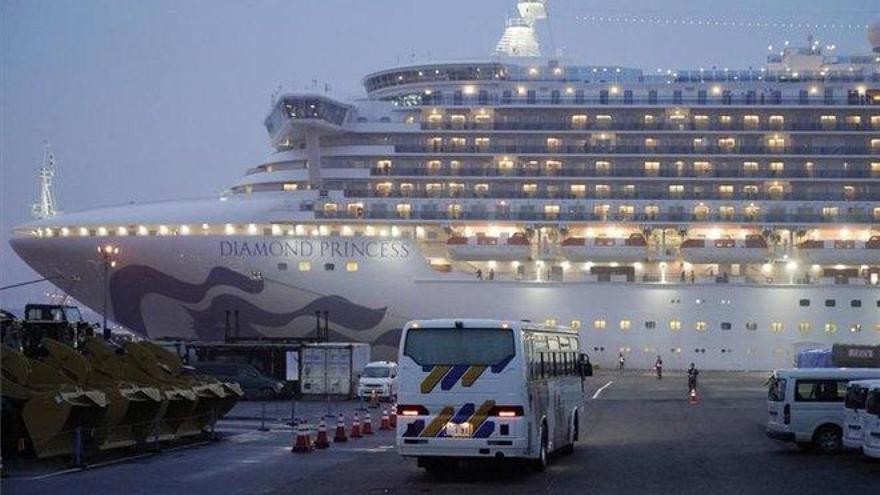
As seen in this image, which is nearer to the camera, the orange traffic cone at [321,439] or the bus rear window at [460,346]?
the bus rear window at [460,346]

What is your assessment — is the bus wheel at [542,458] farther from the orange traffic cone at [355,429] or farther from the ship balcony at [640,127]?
the ship balcony at [640,127]

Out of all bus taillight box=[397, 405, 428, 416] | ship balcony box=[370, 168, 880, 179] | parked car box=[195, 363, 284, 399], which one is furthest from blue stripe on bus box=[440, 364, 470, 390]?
ship balcony box=[370, 168, 880, 179]

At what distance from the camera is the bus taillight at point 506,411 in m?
18.3

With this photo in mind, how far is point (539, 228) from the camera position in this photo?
56.9 metres

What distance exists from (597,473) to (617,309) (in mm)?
36441

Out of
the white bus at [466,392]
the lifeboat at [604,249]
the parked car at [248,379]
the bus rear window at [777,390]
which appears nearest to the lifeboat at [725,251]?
the lifeboat at [604,249]

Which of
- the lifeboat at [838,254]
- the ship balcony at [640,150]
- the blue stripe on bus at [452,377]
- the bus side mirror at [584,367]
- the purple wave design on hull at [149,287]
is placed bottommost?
the bus side mirror at [584,367]

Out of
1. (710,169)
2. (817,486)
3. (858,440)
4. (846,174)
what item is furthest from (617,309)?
(817,486)

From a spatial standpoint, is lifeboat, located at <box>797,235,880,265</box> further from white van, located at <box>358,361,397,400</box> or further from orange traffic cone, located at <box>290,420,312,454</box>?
orange traffic cone, located at <box>290,420,312,454</box>

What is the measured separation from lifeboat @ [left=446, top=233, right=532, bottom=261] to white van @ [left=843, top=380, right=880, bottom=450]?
34500 millimetres

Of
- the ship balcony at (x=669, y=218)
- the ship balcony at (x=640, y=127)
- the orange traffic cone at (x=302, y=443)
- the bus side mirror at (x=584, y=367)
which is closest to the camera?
the orange traffic cone at (x=302, y=443)

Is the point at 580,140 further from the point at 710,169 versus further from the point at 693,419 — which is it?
the point at 693,419

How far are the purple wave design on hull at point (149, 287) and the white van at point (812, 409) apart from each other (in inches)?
1314

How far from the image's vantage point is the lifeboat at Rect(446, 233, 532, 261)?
5578 centimetres
